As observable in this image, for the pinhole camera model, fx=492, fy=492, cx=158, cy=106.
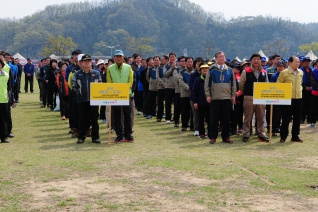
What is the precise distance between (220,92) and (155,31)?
16235cm

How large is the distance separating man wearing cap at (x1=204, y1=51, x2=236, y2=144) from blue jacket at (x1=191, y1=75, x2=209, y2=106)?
0.78m

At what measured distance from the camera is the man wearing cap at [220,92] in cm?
1133

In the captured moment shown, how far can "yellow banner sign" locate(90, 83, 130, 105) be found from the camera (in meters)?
11.0

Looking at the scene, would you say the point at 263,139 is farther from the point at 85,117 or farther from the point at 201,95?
the point at 85,117

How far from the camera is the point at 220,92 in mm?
11344

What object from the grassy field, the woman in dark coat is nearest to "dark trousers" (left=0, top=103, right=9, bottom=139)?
the grassy field

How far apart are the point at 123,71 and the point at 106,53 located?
141m

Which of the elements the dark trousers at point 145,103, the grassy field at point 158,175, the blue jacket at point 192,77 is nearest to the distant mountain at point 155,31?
the dark trousers at point 145,103

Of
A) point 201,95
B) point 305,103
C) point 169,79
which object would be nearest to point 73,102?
point 201,95

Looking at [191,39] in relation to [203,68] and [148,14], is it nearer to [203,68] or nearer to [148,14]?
[148,14]

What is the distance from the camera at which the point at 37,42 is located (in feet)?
525

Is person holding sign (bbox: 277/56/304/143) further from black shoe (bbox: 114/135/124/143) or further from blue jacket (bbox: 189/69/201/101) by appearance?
black shoe (bbox: 114/135/124/143)

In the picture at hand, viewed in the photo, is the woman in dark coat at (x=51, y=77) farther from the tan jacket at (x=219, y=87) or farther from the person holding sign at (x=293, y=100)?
the person holding sign at (x=293, y=100)

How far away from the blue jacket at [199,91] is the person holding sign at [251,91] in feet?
3.24
